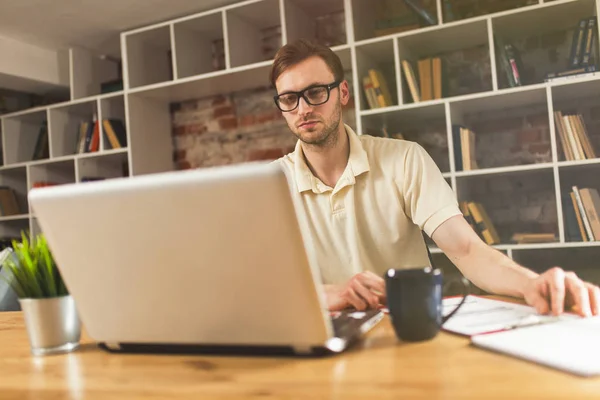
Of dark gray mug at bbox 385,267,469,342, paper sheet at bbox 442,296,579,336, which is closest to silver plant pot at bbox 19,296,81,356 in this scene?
dark gray mug at bbox 385,267,469,342

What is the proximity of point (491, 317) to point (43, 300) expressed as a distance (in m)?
0.75

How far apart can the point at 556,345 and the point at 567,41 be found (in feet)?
8.69

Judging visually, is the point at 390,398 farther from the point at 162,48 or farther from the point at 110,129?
the point at 162,48

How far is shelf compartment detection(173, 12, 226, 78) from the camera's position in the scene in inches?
142

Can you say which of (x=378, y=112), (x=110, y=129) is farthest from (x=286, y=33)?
(x=110, y=129)

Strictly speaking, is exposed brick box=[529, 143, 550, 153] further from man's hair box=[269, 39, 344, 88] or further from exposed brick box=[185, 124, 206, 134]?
exposed brick box=[185, 124, 206, 134]

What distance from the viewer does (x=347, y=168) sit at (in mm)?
1732

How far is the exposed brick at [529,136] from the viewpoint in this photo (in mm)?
3018

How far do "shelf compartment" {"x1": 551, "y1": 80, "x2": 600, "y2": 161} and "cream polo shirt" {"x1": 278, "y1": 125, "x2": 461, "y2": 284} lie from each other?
1292 millimetres

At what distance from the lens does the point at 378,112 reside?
9.73 ft

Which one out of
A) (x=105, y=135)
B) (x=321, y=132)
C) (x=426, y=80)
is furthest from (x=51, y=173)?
(x=321, y=132)

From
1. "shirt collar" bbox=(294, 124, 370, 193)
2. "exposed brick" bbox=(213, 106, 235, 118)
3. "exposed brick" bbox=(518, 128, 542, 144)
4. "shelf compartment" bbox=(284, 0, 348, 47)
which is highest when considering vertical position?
"shelf compartment" bbox=(284, 0, 348, 47)

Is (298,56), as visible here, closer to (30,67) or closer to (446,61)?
(446,61)

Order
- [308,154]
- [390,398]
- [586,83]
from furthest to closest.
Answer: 1. [586,83]
2. [308,154]
3. [390,398]
